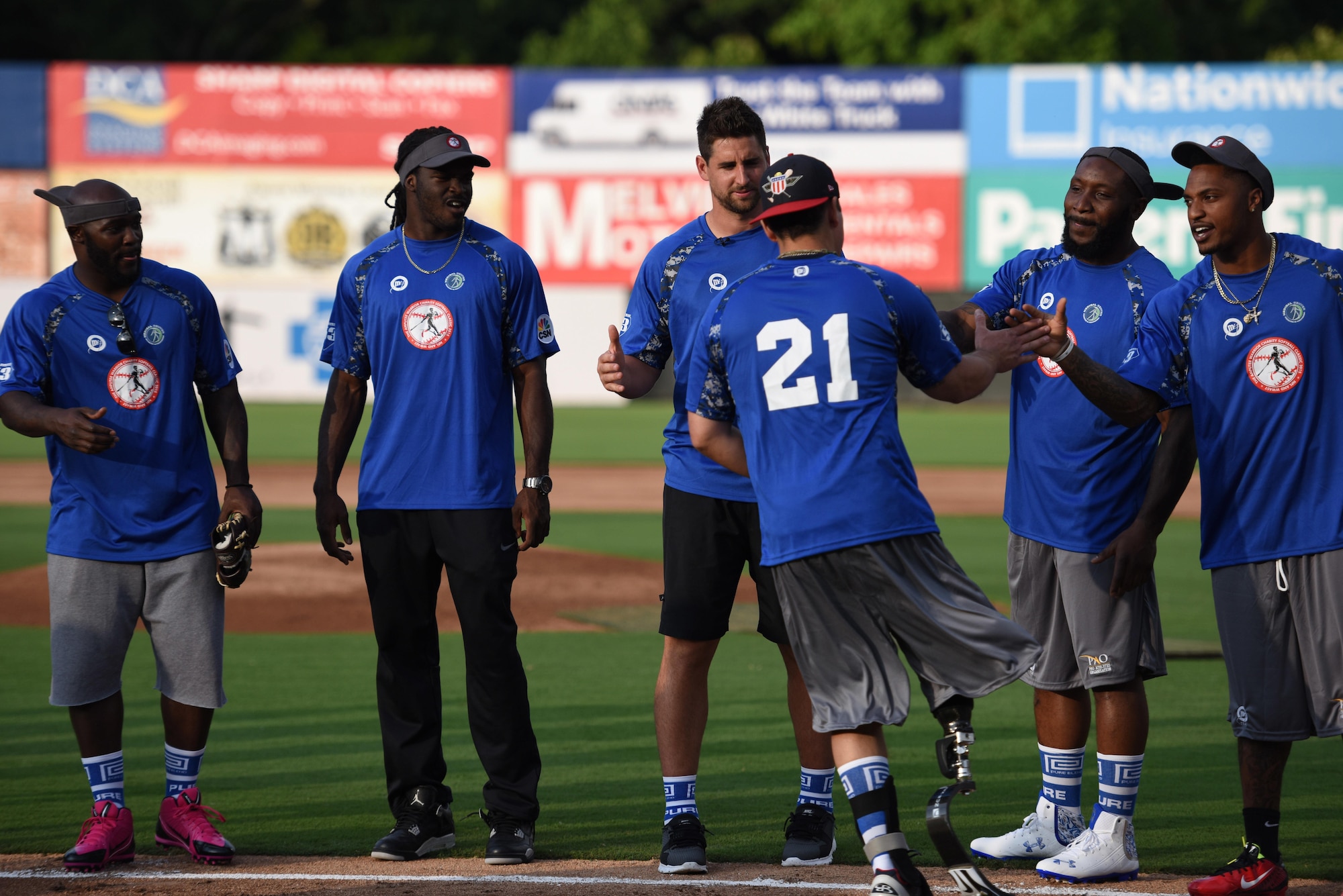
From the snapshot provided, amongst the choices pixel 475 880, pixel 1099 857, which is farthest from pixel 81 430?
pixel 1099 857

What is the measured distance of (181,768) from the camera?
17.7 ft

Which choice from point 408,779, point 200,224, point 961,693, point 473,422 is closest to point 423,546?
point 473,422

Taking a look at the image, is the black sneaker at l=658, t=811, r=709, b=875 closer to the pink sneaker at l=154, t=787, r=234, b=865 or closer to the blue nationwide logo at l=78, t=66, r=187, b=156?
the pink sneaker at l=154, t=787, r=234, b=865

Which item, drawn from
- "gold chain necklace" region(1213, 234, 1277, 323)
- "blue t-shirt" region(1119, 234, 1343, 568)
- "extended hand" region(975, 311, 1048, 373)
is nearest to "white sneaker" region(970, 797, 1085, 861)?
"blue t-shirt" region(1119, 234, 1343, 568)

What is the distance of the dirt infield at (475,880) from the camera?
4.88 metres

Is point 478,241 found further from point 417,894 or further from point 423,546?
point 417,894

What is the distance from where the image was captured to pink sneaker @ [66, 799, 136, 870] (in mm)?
5117

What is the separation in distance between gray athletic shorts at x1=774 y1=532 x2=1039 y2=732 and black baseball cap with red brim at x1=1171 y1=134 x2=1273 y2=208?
160 centimetres

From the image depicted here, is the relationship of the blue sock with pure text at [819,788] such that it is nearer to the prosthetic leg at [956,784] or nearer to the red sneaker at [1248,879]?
the prosthetic leg at [956,784]

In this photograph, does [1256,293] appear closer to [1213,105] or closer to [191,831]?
[191,831]

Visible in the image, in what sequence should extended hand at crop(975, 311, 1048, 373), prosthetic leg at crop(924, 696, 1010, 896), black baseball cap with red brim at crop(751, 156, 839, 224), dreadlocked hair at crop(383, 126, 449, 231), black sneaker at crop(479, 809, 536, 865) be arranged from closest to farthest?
prosthetic leg at crop(924, 696, 1010, 896), black baseball cap with red brim at crop(751, 156, 839, 224), extended hand at crop(975, 311, 1048, 373), black sneaker at crop(479, 809, 536, 865), dreadlocked hair at crop(383, 126, 449, 231)

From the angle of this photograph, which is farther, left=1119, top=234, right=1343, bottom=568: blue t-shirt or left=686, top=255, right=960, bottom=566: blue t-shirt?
left=1119, top=234, right=1343, bottom=568: blue t-shirt

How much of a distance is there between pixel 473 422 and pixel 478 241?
67 cm

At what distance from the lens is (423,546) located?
539 cm
